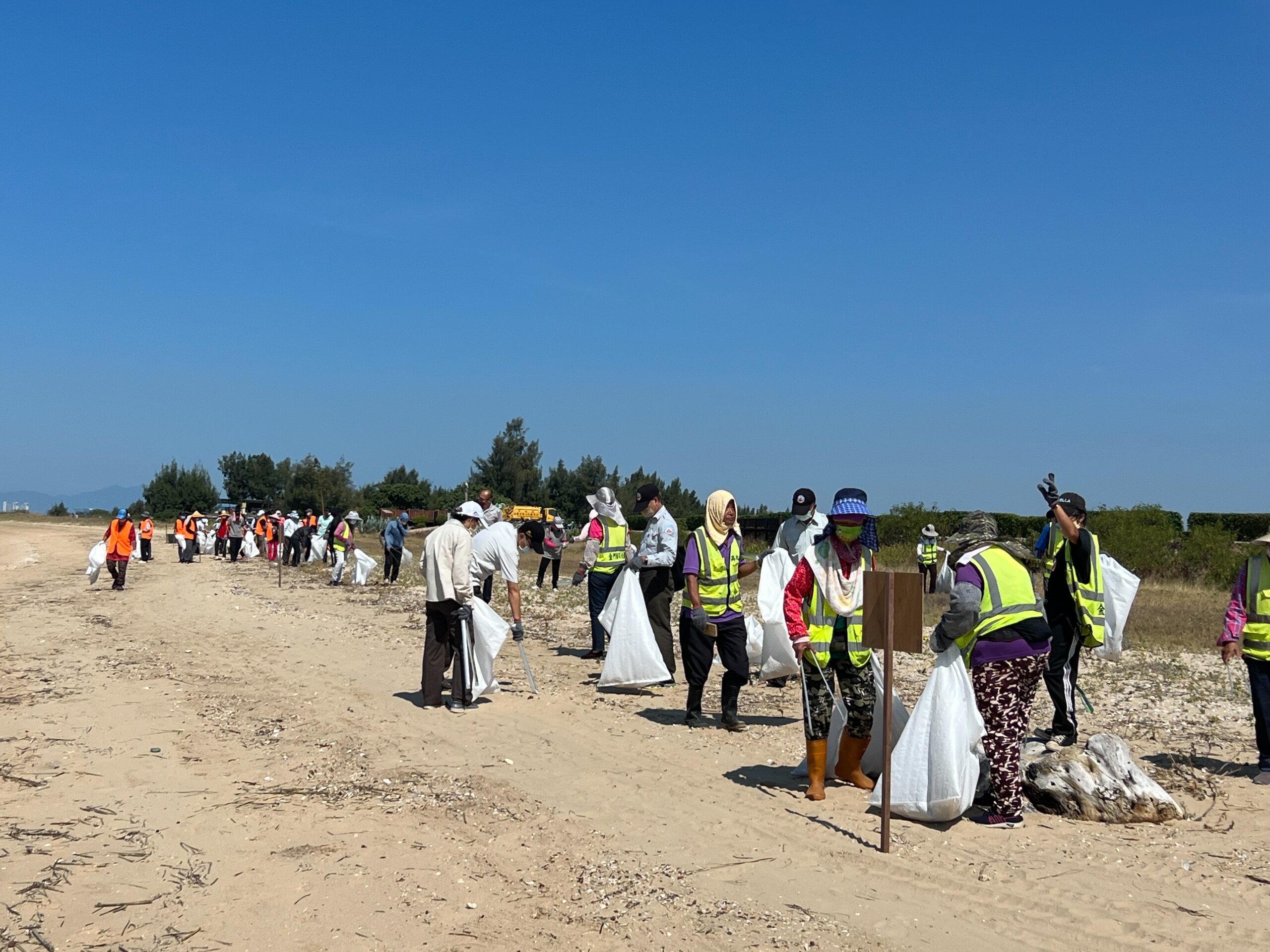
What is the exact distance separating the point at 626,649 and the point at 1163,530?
2057 cm

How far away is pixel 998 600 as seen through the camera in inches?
231

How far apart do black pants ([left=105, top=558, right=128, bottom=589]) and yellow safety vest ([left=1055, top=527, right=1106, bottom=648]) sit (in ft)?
62.4

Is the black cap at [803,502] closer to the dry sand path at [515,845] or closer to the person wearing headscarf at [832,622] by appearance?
the dry sand path at [515,845]

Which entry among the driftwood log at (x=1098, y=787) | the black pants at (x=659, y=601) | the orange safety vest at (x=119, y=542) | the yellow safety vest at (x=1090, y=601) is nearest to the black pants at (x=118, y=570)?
the orange safety vest at (x=119, y=542)

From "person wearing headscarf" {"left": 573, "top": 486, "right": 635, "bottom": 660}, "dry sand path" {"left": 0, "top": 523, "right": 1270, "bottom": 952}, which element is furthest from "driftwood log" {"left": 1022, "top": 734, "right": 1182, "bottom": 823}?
"person wearing headscarf" {"left": 573, "top": 486, "right": 635, "bottom": 660}

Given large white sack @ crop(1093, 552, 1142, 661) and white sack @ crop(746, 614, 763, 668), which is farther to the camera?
Result: white sack @ crop(746, 614, 763, 668)

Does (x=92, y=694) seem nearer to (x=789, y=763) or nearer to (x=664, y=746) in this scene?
(x=664, y=746)

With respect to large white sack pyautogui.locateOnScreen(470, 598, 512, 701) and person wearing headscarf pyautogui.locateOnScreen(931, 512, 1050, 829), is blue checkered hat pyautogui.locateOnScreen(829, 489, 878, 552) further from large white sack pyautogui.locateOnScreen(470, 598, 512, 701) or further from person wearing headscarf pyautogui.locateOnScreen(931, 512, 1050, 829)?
large white sack pyautogui.locateOnScreen(470, 598, 512, 701)

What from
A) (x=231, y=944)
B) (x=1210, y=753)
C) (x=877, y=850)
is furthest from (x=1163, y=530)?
(x=231, y=944)

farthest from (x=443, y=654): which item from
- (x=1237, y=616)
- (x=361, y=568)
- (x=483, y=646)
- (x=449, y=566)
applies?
(x=361, y=568)

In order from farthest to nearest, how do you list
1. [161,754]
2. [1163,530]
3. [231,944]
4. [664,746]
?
[1163,530] < [664,746] < [161,754] < [231,944]

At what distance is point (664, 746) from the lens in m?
8.13

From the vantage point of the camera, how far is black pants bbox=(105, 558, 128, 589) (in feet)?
70.7

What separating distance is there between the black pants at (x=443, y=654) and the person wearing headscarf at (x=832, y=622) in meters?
3.68
